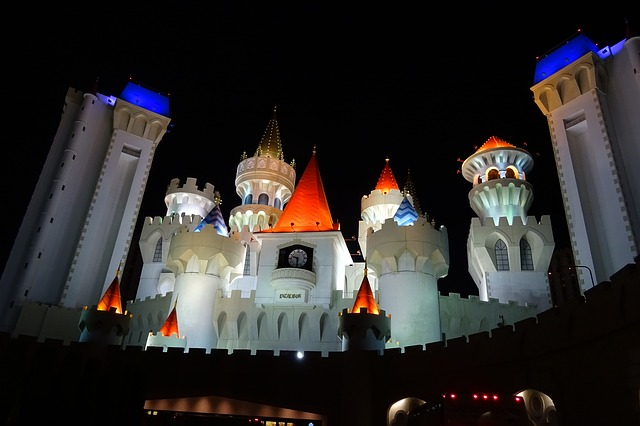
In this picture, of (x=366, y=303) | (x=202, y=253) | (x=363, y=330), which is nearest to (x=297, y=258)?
(x=202, y=253)

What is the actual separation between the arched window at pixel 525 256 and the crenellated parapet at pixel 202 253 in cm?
1699

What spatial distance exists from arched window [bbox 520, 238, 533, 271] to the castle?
0.14 meters

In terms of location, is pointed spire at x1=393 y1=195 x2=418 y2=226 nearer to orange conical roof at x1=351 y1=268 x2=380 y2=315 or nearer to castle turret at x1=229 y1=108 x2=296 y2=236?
orange conical roof at x1=351 y1=268 x2=380 y2=315

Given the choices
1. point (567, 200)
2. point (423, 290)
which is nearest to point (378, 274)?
point (423, 290)

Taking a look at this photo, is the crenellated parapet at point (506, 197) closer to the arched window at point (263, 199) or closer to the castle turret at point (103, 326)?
the arched window at point (263, 199)

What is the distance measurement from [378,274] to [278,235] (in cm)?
648

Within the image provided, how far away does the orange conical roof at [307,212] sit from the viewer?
2800 centimetres

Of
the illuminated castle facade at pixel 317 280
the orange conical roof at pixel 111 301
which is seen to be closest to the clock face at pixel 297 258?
the illuminated castle facade at pixel 317 280

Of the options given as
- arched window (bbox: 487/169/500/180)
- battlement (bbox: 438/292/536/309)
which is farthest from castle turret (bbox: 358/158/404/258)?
battlement (bbox: 438/292/536/309)

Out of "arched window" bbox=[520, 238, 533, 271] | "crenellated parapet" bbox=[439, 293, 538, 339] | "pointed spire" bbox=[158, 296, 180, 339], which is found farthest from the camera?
"arched window" bbox=[520, 238, 533, 271]

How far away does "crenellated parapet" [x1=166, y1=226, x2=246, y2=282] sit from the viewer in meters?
25.7

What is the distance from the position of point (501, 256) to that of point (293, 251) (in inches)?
501

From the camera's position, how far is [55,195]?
94.7 feet

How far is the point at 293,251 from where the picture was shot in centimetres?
2659
